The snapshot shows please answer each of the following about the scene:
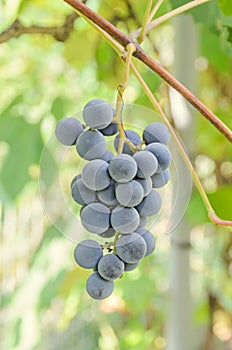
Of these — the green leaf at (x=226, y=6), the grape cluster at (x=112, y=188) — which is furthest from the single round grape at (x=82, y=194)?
the green leaf at (x=226, y=6)

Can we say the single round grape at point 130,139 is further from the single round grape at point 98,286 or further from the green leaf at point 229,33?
the green leaf at point 229,33

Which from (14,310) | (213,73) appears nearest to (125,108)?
(14,310)

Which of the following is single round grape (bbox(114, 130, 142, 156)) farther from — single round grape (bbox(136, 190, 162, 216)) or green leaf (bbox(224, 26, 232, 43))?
green leaf (bbox(224, 26, 232, 43))

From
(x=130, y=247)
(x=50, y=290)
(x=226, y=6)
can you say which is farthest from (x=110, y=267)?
(x=50, y=290)

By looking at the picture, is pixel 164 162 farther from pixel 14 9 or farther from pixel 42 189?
pixel 14 9

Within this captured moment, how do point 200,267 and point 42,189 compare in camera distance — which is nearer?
point 42,189

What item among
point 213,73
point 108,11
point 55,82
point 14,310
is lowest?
point 14,310

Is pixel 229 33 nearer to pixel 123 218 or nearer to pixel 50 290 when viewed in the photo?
pixel 123 218
